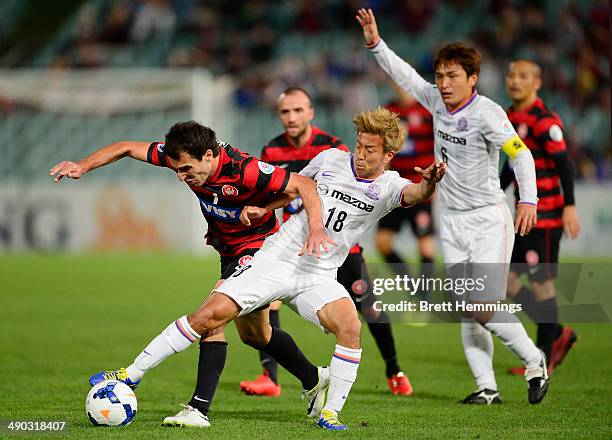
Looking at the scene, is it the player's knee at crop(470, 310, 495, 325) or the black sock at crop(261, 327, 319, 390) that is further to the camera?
the player's knee at crop(470, 310, 495, 325)

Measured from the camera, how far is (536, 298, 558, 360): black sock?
7.74 meters

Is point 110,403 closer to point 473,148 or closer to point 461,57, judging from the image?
point 473,148

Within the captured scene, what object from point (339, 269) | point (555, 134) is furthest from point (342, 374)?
point (555, 134)

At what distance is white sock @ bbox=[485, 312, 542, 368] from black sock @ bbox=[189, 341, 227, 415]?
1.80 m

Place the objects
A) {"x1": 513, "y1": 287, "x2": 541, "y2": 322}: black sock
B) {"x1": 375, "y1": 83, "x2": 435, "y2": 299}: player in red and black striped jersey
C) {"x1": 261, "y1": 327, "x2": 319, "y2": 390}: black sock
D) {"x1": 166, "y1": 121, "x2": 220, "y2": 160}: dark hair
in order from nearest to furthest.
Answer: {"x1": 166, "y1": 121, "x2": 220, "y2": 160}: dark hair, {"x1": 261, "y1": 327, "x2": 319, "y2": 390}: black sock, {"x1": 513, "y1": 287, "x2": 541, "y2": 322}: black sock, {"x1": 375, "y1": 83, "x2": 435, "y2": 299}: player in red and black striped jersey

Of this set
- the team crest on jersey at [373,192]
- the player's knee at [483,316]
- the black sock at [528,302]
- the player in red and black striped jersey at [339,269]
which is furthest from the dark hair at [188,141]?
the black sock at [528,302]

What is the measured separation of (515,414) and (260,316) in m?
1.67

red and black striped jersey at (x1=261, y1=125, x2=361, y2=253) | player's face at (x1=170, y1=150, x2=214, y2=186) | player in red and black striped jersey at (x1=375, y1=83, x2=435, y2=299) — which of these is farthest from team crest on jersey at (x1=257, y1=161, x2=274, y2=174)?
player in red and black striped jersey at (x1=375, y1=83, x2=435, y2=299)

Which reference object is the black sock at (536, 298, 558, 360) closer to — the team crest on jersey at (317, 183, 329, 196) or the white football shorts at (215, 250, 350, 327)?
the white football shorts at (215, 250, 350, 327)

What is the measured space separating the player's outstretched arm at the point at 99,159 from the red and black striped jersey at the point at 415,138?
4.35 metres

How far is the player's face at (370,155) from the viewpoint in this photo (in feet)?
19.1

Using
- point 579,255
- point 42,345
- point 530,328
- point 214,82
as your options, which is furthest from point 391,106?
point 214,82

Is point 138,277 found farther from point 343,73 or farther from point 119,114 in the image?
point 343,73

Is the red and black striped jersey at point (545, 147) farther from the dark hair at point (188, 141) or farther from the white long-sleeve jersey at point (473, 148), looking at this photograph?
the dark hair at point (188, 141)
